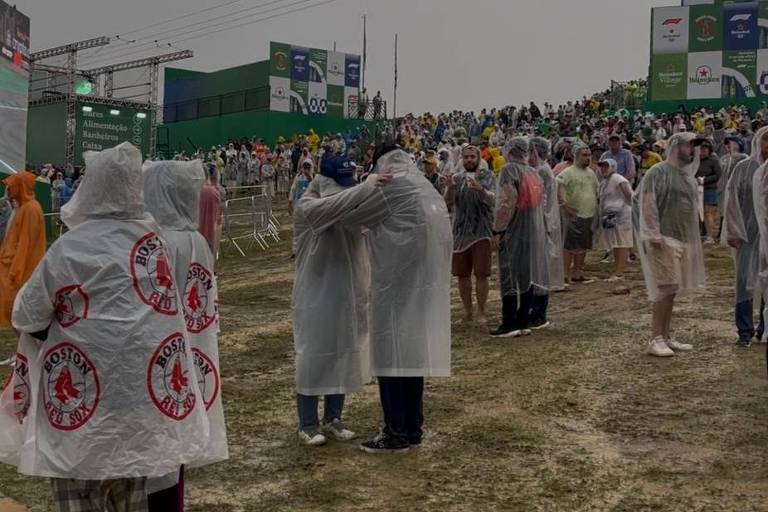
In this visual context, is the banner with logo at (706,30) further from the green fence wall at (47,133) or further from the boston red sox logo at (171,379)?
the boston red sox logo at (171,379)

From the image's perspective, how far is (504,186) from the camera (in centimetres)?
830

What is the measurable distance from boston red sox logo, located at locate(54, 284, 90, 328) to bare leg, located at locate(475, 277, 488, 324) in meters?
5.91

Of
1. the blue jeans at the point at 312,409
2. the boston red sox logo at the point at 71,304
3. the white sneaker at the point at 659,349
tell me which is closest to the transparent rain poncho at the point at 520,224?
the white sneaker at the point at 659,349

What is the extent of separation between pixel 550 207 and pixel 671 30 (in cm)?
2576

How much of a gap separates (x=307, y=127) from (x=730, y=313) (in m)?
31.5

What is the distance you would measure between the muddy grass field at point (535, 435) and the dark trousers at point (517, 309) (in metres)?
0.25

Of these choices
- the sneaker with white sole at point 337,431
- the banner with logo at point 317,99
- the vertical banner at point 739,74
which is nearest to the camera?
the sneaker with white sole at point 337,431

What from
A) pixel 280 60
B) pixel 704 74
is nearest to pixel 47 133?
pixel 280 60

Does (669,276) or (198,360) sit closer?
(198,360)

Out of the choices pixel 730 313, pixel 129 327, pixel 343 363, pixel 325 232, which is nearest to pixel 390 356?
pixel 343 363

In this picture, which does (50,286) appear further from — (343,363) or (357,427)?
(357,427)

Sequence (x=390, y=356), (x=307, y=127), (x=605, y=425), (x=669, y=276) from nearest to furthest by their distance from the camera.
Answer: (x=390, y=356) < (x=605, y=425) < (x=669, y=276) < (x=307, y=127)

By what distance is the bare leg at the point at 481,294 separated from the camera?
8.72m

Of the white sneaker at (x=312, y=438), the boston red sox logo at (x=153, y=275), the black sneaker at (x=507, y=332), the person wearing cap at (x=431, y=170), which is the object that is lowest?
the white sneaker at (x=312, y=438)
